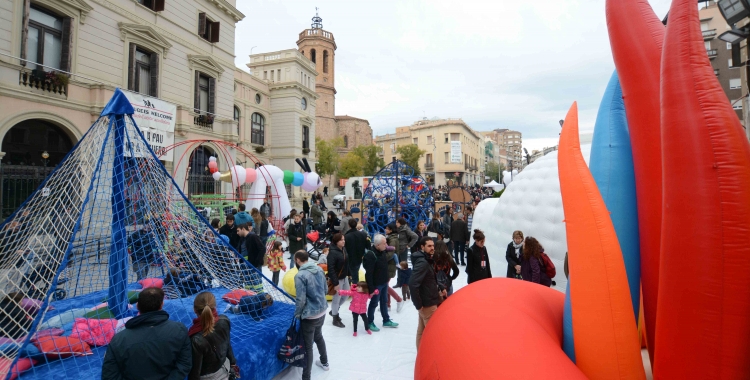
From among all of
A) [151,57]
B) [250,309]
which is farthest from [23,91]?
[250,309]

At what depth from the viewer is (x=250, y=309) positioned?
182 inches

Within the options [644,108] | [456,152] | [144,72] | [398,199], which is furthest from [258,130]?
[456,152]

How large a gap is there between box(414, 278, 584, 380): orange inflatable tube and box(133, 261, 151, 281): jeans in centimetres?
525

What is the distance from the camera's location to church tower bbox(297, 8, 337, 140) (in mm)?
50562

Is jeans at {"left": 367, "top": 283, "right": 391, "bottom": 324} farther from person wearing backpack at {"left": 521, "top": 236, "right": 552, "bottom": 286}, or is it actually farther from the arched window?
the arched window

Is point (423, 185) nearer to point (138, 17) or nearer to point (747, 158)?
point (747, 158)

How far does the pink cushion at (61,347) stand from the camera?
3.29 metres

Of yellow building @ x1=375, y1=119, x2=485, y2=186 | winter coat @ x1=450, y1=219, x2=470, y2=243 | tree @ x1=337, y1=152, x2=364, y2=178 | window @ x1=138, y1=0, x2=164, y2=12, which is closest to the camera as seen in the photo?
winter coat @ x1=450, y1=219, x2=470, y2=243

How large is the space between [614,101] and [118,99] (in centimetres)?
499

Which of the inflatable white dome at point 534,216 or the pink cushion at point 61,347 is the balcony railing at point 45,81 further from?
the inflatable white dome at point 534,216

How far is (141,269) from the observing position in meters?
5.95

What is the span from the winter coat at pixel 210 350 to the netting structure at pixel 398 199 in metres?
8.63

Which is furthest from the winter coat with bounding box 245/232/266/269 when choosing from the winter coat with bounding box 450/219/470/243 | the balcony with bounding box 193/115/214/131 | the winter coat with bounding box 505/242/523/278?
the balcony with bounding box 193/115/214/131

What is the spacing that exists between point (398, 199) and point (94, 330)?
9192 mm
